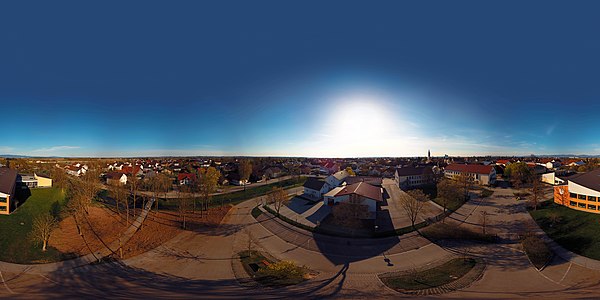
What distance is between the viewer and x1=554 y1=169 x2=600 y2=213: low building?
97.1 ft

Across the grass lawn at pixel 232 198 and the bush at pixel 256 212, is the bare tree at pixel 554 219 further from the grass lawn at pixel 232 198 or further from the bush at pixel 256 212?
the grass lawn at pixel 232 198

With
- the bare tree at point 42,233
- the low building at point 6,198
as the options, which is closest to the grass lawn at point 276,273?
the bare tree at point 42,233

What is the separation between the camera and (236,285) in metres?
17.3

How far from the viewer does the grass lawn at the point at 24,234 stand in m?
21.5

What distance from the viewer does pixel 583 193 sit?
3047 cm

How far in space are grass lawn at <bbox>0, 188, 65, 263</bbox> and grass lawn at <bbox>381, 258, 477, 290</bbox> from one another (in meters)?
25.6

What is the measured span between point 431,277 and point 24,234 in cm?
3492

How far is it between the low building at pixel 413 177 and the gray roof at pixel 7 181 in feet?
188

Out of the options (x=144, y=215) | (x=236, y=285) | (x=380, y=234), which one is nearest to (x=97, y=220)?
(x=144, y=215)

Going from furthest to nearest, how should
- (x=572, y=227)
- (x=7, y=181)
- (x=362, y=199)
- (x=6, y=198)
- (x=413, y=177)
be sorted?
(x=413, y=177), (x=7, y=181), (x=362, y=199), (x=6, y=198), (x=572, y=227)

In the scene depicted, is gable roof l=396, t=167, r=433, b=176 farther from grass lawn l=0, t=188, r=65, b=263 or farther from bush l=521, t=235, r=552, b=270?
grass lawn l=0, t=188, r=65, b=263

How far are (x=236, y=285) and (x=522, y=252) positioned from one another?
22.4 m

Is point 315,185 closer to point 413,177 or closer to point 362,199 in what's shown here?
point 362,199

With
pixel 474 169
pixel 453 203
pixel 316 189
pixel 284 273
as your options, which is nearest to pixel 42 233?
pixel 284 273
